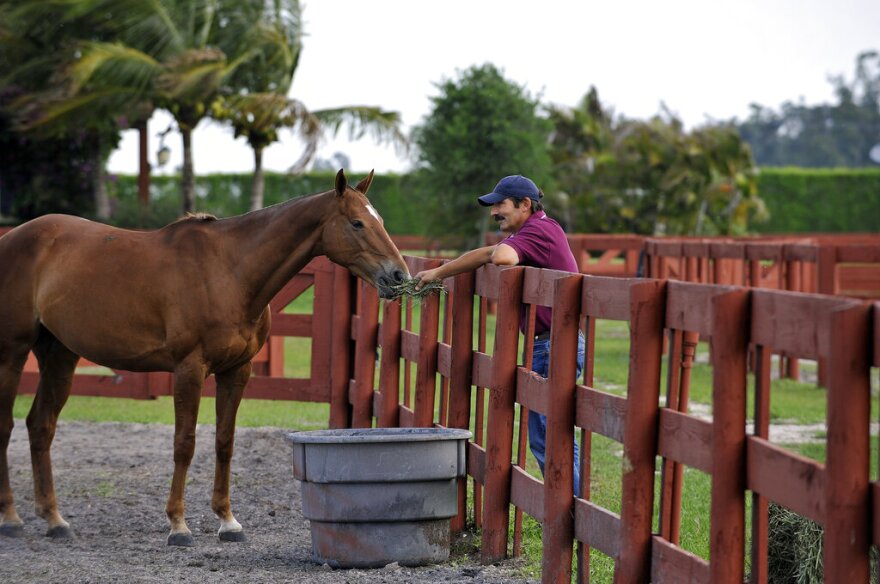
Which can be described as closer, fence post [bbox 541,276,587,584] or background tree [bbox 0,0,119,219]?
fence post [bbox 541,276,587,584]

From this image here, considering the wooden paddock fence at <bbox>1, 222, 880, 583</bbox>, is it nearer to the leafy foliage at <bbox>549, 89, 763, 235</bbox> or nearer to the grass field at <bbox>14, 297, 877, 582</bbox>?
the grass field at <bbox>14, 297, 877, 582</bbox>

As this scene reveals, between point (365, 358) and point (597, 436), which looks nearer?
point (365, 358)

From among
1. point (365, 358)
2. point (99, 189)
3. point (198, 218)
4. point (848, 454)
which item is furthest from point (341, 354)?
point (99, 189)

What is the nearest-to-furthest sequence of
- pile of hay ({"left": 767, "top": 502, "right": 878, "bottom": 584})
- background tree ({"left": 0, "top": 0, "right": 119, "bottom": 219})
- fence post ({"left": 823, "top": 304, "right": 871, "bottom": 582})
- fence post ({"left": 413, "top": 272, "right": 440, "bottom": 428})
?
fence post ({"left": 823, "top": 304, "right": 871, "bottom": 582}), pile of hay ({"left": 767, "top": 502, "right": 878, "bottom": 584}), fence post ({"left": 413, "top": 272, "right": 440, "bottom": 428}), background tree ({"left": 0, "top": 0, "right": 119, "bottom": 219})

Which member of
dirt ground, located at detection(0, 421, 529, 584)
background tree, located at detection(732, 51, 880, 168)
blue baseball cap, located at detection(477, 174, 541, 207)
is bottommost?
dirt ground, located at detection(0, 421, 529, 584)

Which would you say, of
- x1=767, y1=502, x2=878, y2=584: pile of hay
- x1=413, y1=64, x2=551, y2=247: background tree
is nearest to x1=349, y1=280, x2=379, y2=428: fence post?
x1=767, y1=502, x2=878, y2=584: pile of hay

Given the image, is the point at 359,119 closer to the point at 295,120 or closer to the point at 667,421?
the point at 295,120

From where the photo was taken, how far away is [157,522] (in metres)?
6.89

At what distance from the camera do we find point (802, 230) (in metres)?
45.2

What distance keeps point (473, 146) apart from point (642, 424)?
2244 centimetres

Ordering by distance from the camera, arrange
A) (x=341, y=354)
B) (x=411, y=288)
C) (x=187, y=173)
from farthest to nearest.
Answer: (x=187, y=173), (x=341, y=354), (x=411, y=288)

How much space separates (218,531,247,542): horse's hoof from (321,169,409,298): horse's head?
1556 millimetres

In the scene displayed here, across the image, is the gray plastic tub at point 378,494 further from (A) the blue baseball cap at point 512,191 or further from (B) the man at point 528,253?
(A) the blue baseball cap at point 512,191

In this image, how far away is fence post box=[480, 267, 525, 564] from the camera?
5.55 metres
